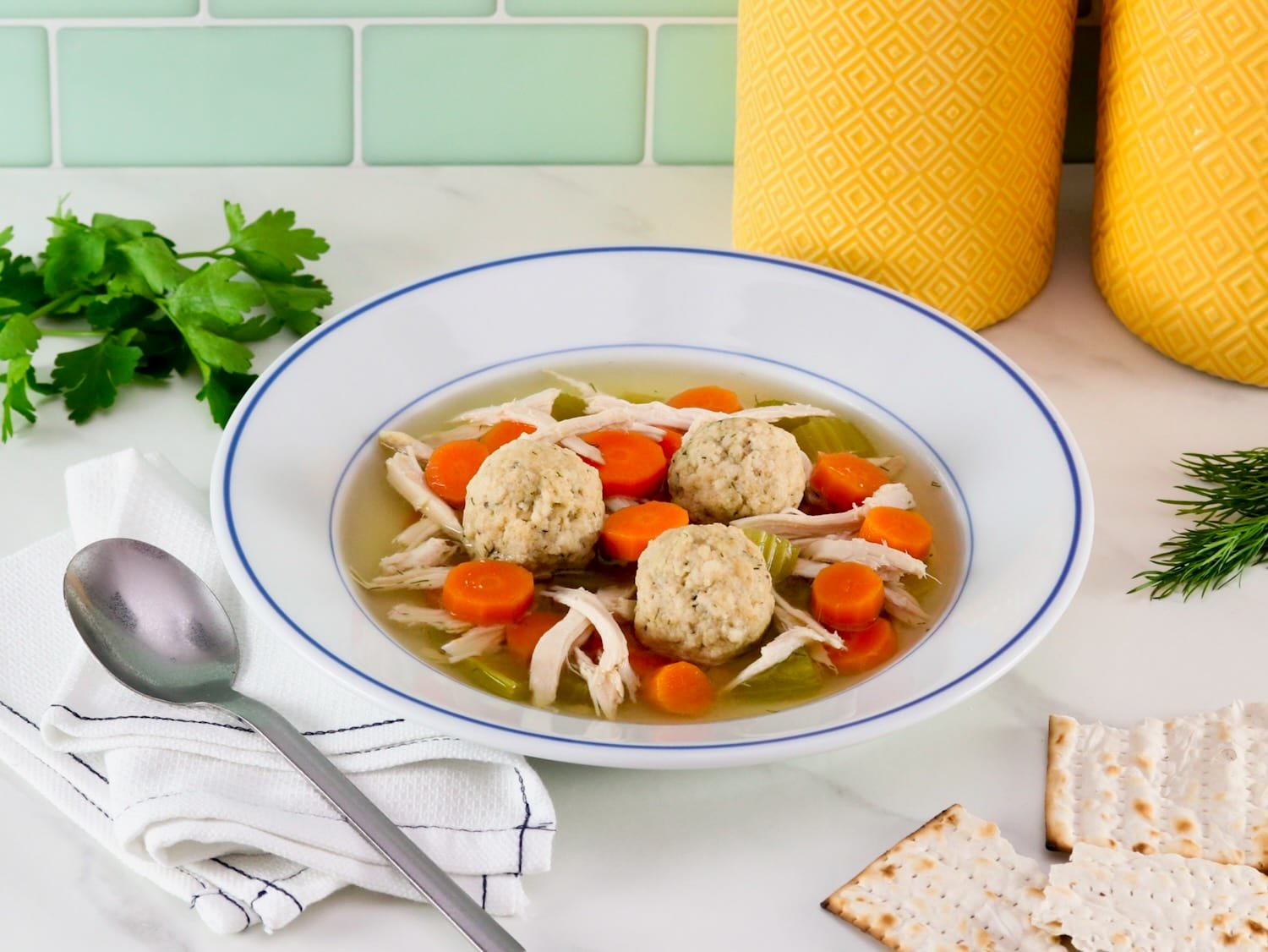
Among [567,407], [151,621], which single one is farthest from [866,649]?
[151,621]

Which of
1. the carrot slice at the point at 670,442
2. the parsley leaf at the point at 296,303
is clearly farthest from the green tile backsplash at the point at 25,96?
the carrot slice at the point at 670,442

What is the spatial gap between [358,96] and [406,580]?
883 millimetres

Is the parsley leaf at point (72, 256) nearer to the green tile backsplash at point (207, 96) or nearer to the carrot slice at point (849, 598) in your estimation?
the green tile backsplash at point (207, 96)

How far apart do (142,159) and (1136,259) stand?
1.28 metres

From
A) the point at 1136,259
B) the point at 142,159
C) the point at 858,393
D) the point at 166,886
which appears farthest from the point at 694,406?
the point at 142,159

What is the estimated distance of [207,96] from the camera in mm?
1918

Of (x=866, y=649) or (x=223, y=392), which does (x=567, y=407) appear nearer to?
(x=223, y=392)

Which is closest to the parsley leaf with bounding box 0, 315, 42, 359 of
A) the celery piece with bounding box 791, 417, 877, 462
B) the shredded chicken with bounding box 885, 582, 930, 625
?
the celery piece with bounding box 791, 417, 877, 462

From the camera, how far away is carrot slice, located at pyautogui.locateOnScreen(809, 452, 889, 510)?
4.68 feet

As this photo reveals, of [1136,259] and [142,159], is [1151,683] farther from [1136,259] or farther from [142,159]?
[142,159]

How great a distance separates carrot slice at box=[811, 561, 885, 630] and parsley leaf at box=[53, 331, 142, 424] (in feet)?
2.48

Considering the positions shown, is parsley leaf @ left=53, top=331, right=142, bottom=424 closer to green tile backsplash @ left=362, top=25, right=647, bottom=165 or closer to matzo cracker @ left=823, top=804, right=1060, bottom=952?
green tile backsplash @ left=362, top=25, right=647, bottom=165

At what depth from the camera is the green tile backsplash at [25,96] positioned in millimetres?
1849

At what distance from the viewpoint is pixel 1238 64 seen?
144 centimetres
